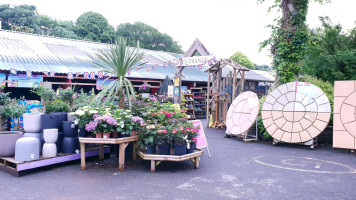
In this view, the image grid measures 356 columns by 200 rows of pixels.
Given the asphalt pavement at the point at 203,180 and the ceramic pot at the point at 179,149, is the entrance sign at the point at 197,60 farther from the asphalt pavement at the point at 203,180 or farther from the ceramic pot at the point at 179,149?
the ceramic pot at the point at 179,149

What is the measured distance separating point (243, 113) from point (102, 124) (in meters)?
4.77

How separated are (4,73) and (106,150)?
686 centimetres

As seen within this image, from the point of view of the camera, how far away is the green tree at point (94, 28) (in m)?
33.2

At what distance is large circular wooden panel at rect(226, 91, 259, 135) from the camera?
25.5 ft

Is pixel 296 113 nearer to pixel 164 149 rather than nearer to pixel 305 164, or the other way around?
pixel 305 164

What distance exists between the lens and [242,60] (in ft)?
135

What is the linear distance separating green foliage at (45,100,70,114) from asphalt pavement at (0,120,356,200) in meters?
1.07

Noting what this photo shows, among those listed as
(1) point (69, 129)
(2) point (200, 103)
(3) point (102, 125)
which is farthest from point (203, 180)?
(2) point (200, 103)

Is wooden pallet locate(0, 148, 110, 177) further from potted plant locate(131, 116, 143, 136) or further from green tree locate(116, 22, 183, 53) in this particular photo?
green tree locate(116, 22, 183, 53)

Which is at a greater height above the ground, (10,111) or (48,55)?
(48,55)

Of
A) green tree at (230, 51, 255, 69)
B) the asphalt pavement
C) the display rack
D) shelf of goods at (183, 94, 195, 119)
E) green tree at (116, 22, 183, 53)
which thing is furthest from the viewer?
green tree at (230, 51, 255, 69)

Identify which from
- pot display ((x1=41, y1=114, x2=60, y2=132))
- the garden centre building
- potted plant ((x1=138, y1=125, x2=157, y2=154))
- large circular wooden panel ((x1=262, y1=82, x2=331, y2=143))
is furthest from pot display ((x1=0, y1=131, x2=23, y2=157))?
large circular wooden panel ((x1=262, y1=82, x2=331, y2=143))

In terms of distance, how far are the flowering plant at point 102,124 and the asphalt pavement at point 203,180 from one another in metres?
0.71

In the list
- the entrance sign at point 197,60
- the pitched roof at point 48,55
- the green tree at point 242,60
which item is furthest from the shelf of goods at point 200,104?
the green tree at point 242,60
